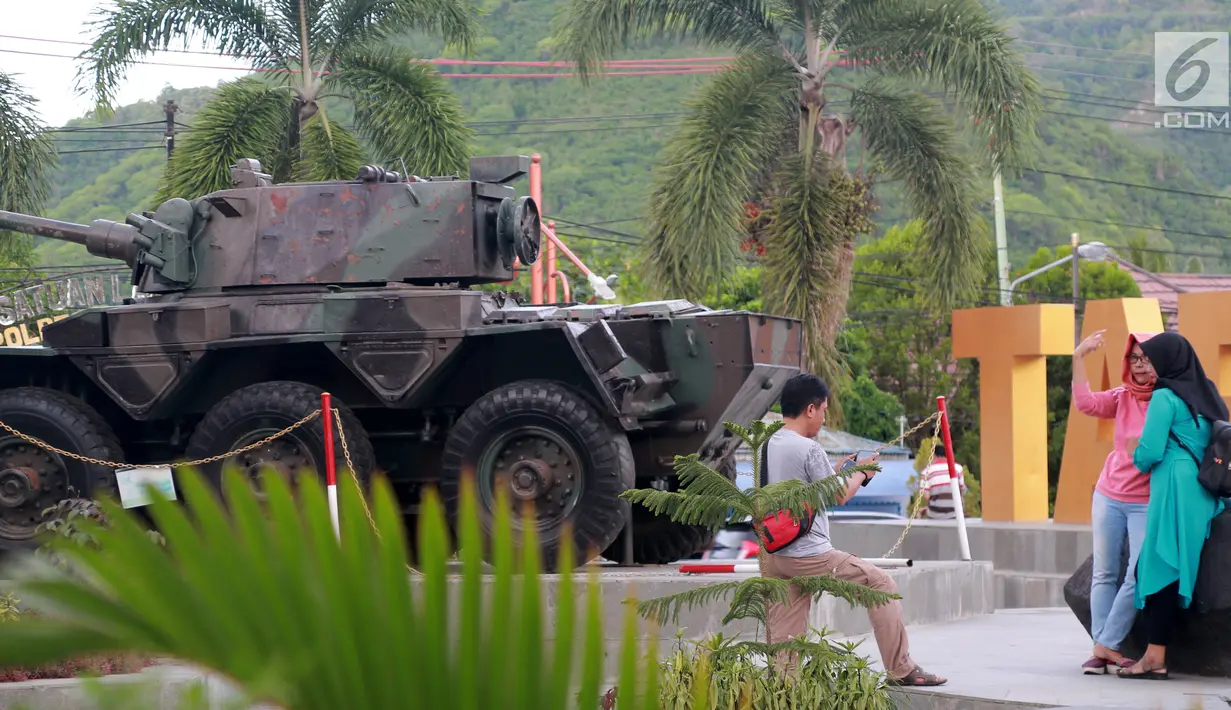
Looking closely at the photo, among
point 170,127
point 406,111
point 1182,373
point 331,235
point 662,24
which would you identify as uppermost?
point 170,127

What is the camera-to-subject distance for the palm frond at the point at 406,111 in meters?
17.9

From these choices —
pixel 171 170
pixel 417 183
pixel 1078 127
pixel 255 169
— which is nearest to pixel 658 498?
pixel 417 183

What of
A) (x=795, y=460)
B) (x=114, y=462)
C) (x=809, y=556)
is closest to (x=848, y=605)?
(x=809, y=556)

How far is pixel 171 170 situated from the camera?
58.5 ft

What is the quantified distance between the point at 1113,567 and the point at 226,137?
12.9 m

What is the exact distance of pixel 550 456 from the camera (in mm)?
10500

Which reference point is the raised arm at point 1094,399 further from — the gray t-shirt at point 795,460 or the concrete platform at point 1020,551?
the concrete platform at point 1020,551

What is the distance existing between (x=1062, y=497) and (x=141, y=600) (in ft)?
54.5

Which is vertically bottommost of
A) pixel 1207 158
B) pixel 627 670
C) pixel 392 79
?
pixel 627 670

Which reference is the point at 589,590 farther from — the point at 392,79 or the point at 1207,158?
the point at 1207,158

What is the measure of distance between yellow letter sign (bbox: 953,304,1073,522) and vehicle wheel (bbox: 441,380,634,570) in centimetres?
731

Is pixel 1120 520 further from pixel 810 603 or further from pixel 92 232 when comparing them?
pixel 92 232

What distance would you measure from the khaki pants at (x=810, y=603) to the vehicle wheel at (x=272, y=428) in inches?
181

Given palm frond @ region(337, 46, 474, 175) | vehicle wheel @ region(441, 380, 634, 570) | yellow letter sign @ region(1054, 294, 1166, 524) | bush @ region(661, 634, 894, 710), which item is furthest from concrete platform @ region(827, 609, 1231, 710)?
palm frond @ region(337, 46, 474, 175)
